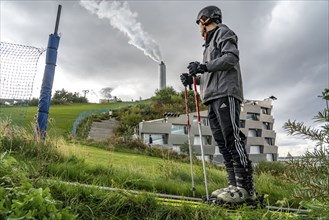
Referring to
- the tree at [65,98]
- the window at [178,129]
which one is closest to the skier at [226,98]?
the window at [178,129]

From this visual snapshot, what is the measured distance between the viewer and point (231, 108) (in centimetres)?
266

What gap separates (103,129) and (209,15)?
1734 centimetres

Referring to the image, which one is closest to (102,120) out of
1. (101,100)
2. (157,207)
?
(157,207)

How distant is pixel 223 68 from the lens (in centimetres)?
268

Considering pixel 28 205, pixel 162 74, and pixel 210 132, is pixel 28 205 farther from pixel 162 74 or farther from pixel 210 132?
pixel 162 74

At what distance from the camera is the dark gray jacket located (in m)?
2.68

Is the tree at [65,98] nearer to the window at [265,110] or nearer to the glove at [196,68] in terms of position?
the window at [265,110]

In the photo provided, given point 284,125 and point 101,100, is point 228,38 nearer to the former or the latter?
point 284,125

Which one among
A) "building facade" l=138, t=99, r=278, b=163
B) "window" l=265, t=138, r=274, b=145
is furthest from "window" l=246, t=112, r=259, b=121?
"window" l=265, t=138, r=274, b=145

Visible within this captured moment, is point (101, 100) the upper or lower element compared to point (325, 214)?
upper

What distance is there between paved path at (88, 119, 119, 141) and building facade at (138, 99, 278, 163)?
2131mm

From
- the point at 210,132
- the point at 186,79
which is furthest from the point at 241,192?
the point at 210,132

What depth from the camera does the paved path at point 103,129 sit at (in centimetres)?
1828

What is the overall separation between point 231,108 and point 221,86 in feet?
0.79
